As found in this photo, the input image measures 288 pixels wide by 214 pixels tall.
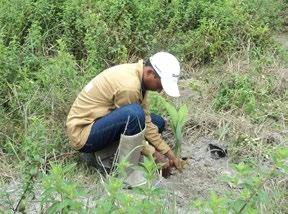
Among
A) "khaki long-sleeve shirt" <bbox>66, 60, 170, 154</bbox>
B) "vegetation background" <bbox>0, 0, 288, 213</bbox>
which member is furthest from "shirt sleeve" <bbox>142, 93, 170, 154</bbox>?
"vegetation background" <bbox>0, 0, 288, 213</bbox>

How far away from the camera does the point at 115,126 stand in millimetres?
4121

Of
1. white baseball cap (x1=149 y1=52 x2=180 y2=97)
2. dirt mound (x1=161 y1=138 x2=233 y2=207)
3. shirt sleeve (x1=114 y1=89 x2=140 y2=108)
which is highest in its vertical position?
white baseball cap (x1=149 y1=52 x2=180 y2=97)

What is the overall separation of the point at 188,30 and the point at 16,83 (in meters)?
2.00

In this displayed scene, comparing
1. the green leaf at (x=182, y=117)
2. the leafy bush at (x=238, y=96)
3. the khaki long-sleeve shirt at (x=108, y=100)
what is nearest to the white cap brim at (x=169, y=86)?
the khaki long-sleeve shirt at (x=108, y=100)

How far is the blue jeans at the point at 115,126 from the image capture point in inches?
160

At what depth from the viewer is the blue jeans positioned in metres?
4.05

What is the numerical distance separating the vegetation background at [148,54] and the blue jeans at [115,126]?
9.4 inches

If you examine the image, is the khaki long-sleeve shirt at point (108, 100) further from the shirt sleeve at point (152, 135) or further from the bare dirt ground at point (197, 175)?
the bare dirt ground at point (197, 175)

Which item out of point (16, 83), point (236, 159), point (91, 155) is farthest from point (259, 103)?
point (16, 83)

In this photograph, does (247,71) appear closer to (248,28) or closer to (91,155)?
(248,28)

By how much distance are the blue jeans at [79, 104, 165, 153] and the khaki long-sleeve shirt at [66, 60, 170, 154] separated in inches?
2.0

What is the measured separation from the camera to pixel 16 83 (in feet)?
16.7

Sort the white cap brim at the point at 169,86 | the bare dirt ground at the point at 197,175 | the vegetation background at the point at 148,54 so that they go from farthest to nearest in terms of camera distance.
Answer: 1. the vegetation background at the point at 148,54
2. the bare dirt ground at the point at 197,175
3. the white cap brim at the point at 169,86

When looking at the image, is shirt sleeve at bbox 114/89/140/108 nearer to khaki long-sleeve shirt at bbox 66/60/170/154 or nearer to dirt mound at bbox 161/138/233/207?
khaki long-sleeve shirt at bbox 66/60/170/154
